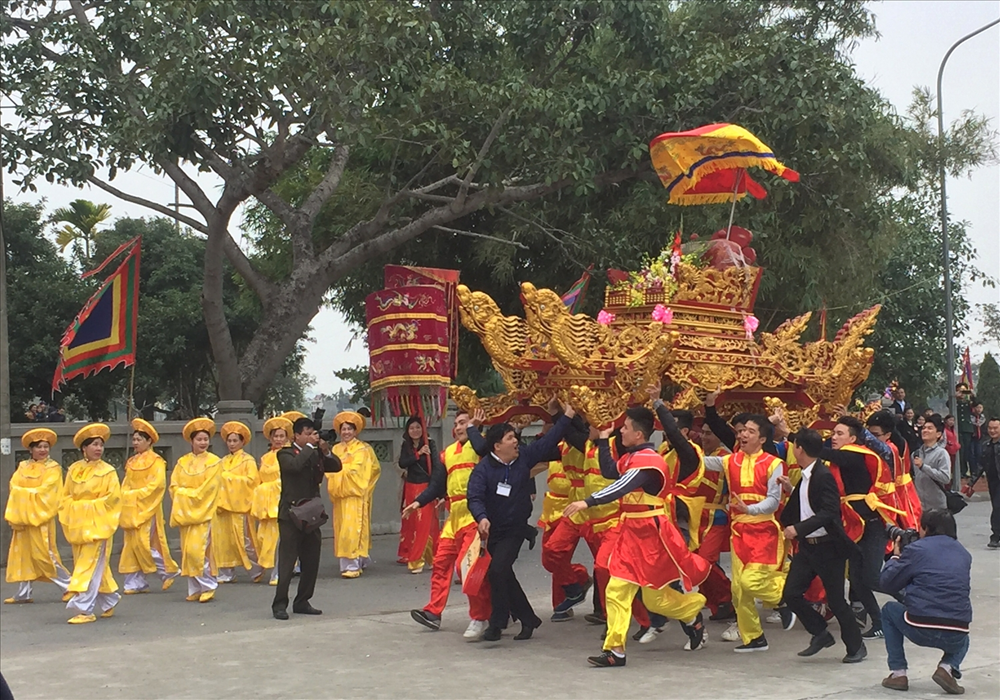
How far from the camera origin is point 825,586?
814cm

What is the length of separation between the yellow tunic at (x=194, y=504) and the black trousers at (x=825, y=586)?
5660 millimetres

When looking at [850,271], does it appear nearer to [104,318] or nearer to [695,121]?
[695,121]

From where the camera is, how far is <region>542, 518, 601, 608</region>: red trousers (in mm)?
9508

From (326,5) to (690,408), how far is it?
683 cm

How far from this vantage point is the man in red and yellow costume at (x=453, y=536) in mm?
8992

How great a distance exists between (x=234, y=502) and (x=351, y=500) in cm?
135

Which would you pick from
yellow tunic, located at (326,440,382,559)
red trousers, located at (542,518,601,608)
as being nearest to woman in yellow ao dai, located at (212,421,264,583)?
yellow tunic, located at (326,440,382,559)

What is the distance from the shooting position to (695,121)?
16.5 meters

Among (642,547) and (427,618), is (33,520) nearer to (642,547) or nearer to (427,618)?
(427,618)

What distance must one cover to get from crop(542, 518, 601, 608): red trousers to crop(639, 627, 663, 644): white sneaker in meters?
0.83

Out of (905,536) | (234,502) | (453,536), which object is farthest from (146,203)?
(905,536)

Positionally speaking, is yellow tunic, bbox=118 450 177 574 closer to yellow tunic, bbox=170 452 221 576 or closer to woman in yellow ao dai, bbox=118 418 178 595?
woman in yellow ao dai, bbox=118 418 178 595

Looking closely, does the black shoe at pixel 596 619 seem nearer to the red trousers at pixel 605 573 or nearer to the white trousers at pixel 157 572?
→ the red trousers at pixel 605 573

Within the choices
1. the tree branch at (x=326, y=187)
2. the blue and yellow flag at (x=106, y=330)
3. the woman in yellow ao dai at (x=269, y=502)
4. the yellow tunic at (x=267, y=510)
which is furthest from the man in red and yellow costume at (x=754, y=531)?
the tree branch at (x=326, y=187)
